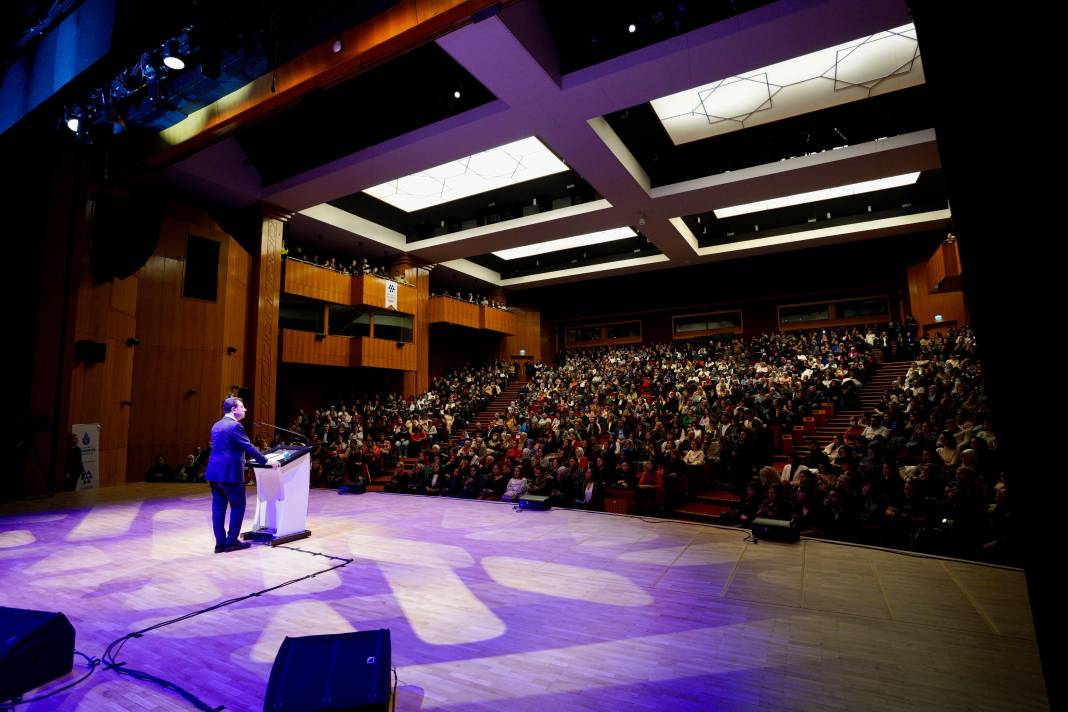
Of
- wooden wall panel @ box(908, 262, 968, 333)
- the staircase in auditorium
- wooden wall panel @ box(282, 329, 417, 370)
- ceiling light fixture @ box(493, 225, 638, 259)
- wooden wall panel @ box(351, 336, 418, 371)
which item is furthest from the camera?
ceiling light fixture @ box(493, 225, 638, 259)

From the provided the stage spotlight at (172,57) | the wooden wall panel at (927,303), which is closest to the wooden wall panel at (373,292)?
the stage spotlight at (172,57)

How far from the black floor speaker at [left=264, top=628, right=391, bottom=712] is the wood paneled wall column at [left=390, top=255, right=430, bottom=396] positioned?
12.9 meters

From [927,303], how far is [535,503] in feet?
43.7

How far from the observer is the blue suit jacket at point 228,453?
12.1 ft

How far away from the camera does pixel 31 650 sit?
5.92ft

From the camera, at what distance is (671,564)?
346 cm

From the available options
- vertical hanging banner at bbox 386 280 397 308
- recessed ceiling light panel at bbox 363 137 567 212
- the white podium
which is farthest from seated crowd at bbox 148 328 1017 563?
recessed ceiling light panel at bbox 363 137 567 212

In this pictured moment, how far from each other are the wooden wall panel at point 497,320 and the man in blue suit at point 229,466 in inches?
512

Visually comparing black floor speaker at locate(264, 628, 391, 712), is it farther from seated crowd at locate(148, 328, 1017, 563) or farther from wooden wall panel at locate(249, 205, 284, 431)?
wooden wall panel at locate(249, 205, 284, 431)

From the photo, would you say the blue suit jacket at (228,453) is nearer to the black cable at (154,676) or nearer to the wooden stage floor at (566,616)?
the wooden stage floor at (566,616)

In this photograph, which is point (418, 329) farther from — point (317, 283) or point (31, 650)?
point (31, 650)

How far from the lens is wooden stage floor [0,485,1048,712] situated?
1857mm

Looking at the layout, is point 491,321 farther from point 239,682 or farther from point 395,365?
point 239,682

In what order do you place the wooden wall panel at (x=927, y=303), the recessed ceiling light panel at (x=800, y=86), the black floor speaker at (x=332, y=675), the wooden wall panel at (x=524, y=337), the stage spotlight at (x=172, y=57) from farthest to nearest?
the wooden wall panel at (x=524, y=337)
the wooden wall panel at (x=927, y=303)
the recessed ceiling light panel at (x=800, y=86)
the stage spotlight at (x=172, y=57)
the black floor speaker at (x=332, y=675)
